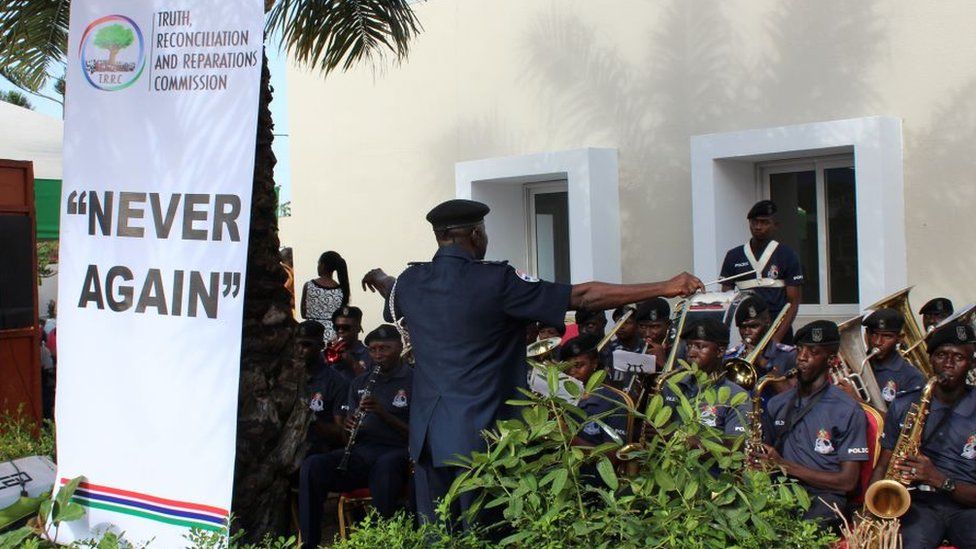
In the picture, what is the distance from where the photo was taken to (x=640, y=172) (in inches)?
405

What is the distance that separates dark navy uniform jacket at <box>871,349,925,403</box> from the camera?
6.58 metres

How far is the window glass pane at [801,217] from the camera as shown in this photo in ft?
31.3

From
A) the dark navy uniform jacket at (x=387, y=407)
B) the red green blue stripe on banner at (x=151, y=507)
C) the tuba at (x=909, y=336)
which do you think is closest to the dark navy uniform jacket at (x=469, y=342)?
the red green blue stripe on banner at (x=151, y=507)

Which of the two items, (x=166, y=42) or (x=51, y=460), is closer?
(x=166, y=42)

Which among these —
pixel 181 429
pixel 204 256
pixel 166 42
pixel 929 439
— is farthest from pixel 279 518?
pixel 929 439

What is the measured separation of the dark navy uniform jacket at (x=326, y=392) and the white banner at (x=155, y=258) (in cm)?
272

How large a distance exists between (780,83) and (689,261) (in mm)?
1715

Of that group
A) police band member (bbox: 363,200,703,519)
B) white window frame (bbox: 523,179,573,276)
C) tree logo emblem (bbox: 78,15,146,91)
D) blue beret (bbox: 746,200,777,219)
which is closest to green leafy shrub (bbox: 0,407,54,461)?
tree logo emblem (bbox: 78,15,146,91)

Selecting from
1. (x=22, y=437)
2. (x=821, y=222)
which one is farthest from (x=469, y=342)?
(x=821, y=222)

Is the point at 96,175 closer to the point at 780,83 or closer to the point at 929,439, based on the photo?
the point at 929,439

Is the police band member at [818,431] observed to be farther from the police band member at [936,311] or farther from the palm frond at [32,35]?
the palm frond at [32,35]

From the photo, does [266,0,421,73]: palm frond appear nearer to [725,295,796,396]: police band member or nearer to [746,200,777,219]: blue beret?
[746,200,777,219]: blue beret

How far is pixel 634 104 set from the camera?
1025 centimetres

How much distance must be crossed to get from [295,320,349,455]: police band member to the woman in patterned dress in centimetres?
179
